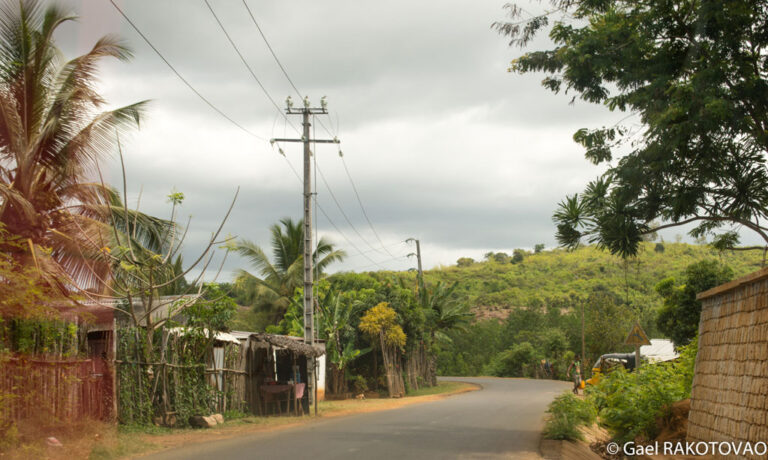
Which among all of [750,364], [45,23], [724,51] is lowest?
[750,364]

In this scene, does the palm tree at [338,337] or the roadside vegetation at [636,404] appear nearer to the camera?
the roadside vegetation at [636,404]

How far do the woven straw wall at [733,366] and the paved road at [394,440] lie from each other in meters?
3.52

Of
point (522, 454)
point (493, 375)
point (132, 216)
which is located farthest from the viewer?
point (493, 375)

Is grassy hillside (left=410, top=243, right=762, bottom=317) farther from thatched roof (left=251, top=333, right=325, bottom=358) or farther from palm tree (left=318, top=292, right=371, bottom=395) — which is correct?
thatched roof (left=251, top=333, right=325, bottom=358)

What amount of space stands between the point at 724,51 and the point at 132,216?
44.8ft

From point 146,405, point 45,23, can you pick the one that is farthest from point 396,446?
point 45,23

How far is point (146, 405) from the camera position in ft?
49.0

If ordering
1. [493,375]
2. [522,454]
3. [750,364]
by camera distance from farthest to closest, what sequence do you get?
[493,375] < [522,454] < [750,364]

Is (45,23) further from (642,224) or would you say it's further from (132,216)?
(642,224)

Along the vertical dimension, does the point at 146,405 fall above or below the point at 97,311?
below

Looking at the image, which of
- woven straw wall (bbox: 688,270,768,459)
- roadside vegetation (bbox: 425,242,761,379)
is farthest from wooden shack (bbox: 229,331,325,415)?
roadside vegetation (bbox: 425,242,761,379)

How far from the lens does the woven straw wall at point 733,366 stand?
727cm

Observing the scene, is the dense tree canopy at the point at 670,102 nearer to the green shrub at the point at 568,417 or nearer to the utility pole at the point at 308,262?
the green shrub at the point at 568,417

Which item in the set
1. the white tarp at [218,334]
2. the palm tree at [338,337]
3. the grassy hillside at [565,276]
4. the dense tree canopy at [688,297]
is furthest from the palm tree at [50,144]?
the grassy hillside at [565,276]
